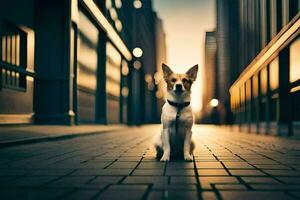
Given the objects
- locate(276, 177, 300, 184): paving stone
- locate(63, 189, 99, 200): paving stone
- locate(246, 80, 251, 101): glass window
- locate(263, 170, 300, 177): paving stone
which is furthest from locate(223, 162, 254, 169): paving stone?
locate(246, 80, 251, 101): glass window

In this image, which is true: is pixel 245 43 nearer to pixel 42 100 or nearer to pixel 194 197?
pixel 42 100

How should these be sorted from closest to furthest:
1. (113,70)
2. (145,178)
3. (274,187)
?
(274,187) < (145,178) < (113,70)

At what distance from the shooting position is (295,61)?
40.1ft

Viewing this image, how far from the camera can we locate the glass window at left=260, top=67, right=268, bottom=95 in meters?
16.3

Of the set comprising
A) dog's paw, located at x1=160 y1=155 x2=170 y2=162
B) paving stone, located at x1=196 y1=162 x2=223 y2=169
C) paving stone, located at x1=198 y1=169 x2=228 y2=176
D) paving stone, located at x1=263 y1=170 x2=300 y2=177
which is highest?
dog's paw, located at x1=160 y1=155 x2=170 y2=162

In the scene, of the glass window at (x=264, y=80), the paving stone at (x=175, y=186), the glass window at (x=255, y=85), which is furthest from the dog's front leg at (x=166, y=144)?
the glass window at (x=255, y=85)

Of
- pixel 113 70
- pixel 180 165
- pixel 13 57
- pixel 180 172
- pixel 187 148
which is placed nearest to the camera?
pixel 180 172

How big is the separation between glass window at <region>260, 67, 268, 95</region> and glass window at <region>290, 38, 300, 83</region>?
3.50 m

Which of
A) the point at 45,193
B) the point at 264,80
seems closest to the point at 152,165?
the point at 45,193

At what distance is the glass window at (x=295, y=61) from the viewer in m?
11.8

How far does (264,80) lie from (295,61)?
4656 millimetres

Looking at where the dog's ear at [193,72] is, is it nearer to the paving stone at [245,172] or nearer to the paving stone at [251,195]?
the paving stone at [245,172]

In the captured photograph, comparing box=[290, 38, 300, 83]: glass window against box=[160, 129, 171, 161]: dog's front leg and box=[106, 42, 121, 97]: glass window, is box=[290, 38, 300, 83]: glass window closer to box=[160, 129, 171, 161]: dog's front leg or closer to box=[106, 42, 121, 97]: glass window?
box=[160, 129, 171, 161]: dog's front leg

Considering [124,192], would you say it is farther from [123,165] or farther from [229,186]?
[123,165]
